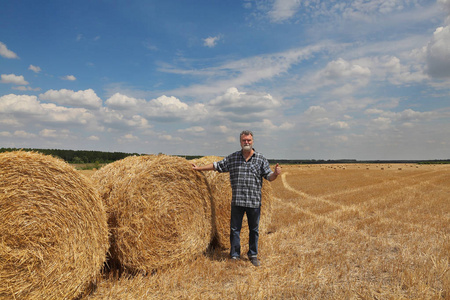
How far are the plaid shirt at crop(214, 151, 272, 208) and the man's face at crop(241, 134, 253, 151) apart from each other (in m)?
0.24

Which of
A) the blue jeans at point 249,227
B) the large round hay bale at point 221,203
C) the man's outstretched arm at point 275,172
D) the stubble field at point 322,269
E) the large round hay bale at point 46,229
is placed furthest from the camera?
the large round hay bale at point 221,203

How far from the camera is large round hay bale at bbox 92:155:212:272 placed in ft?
18.2

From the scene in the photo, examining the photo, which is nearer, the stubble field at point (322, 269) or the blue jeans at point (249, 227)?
the stubble field at point (322, 269)

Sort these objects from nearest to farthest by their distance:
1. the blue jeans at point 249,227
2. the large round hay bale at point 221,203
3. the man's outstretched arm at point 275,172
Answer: the man's outstretched arm at point 275,172
the blue jeans at point 249,227
the large round hay bale at point 221,203

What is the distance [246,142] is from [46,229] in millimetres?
3740

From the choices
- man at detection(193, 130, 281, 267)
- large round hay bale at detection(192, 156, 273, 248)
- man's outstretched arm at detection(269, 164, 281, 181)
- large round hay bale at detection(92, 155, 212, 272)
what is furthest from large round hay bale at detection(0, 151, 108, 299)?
man's outstretched arm at detection(269, 164, 281, 181)

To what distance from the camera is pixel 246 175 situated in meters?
6.40

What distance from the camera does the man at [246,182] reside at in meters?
6.38

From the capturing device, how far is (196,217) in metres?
6.56

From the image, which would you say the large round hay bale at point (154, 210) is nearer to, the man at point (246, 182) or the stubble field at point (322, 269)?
the stubble field at point (322, 269)

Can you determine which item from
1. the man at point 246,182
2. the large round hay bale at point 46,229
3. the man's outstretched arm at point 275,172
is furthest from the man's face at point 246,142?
the large round hay bale at point 46,229

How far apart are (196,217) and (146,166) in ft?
5.07

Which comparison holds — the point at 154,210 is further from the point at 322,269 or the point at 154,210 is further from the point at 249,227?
the point at 322,269

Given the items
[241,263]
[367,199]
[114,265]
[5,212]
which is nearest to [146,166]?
[114,265]
